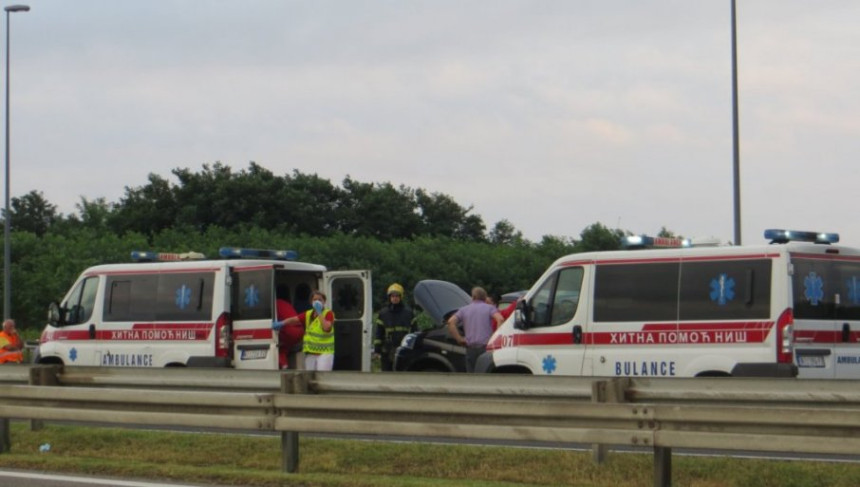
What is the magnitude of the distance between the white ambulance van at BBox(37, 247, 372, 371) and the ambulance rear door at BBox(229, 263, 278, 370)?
14 mm

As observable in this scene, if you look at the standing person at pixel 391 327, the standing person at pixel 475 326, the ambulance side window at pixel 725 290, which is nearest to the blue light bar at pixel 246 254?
the standing person at pixel 391 327

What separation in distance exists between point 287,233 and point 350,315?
4607 cm

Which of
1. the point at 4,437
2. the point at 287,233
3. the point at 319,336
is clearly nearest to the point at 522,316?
the point at 319,336

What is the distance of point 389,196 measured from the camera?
72.4 m

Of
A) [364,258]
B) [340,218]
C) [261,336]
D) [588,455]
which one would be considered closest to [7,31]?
[364,258]

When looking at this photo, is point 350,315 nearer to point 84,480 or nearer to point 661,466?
point 84,480

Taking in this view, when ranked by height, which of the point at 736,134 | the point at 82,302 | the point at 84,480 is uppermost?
the point at 736,134

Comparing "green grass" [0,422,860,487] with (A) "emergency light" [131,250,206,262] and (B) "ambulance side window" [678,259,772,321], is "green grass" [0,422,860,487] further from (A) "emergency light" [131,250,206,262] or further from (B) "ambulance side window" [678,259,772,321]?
(A) "emergency light" [131,250,206,262]

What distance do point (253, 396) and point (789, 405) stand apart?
438 cm

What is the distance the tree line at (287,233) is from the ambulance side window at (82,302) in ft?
72.4

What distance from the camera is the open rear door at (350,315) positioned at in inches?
806

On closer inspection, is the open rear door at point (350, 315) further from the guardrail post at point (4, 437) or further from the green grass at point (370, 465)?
the guardrail post at point (4, 437)

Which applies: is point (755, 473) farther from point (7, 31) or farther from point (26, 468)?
point (7, 31)

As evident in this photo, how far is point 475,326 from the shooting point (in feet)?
59.2
